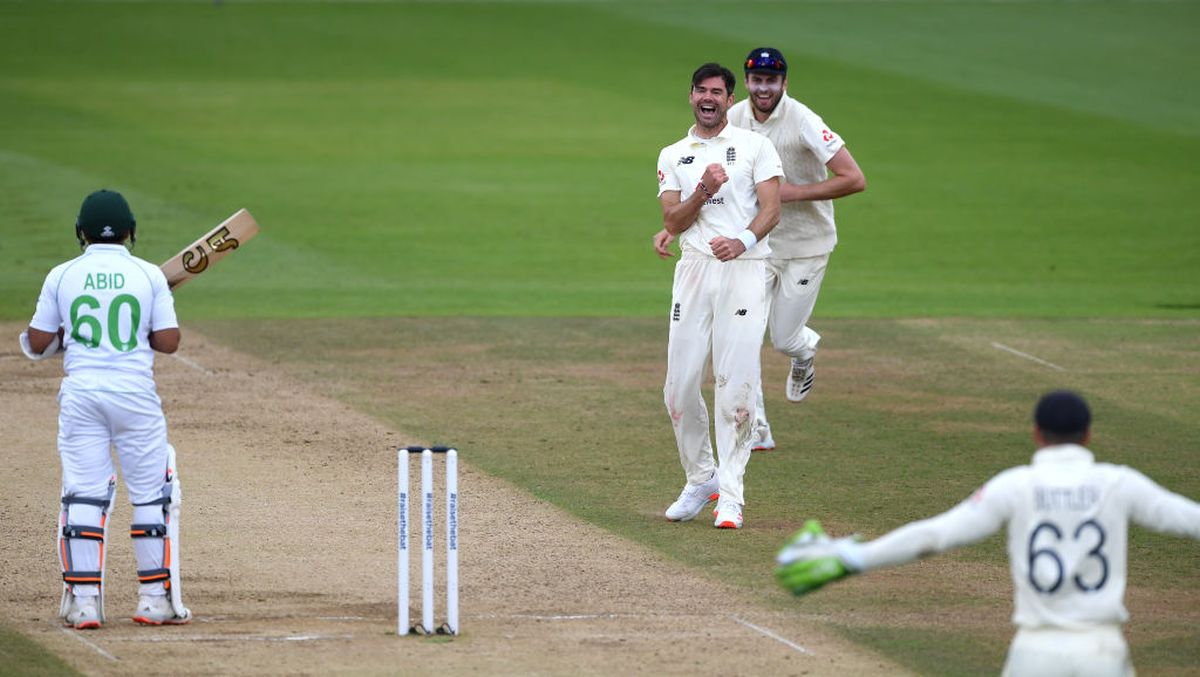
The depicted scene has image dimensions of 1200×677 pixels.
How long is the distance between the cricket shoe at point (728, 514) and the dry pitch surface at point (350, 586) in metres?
0.67

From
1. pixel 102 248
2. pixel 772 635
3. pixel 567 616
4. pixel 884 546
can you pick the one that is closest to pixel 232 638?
pixel 567 616

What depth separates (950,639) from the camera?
875 cm

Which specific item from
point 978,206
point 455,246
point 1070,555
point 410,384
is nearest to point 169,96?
point 455,246

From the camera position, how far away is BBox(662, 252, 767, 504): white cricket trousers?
10.8m

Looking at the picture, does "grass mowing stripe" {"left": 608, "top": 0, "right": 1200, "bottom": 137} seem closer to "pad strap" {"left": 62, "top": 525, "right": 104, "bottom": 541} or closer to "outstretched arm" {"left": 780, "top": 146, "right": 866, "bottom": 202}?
"outstretched arm" {"left": 780, "top": 146, "right": 866, "bottom": 202}

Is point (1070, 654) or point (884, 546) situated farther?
point (884, 546)

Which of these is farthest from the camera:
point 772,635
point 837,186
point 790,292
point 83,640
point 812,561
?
point 790,292

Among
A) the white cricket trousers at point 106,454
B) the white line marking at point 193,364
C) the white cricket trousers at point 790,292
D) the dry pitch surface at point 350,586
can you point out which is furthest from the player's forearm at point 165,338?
the white line marking at point 193,364

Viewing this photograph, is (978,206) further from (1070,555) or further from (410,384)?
(1070,555)

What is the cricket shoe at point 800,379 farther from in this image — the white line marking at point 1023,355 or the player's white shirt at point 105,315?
the player's white shirt at point 105,315

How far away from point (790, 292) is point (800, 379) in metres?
0.97

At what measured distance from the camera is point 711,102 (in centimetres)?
1070

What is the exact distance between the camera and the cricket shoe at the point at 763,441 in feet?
43.2

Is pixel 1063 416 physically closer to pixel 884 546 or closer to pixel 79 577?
pixel 884 546
